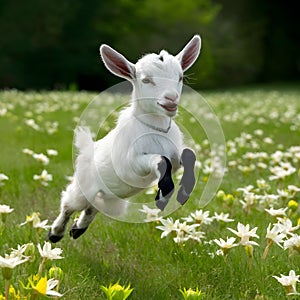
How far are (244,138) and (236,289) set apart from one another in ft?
14.7

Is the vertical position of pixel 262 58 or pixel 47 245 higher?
pixel 47 245

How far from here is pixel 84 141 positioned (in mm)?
3402

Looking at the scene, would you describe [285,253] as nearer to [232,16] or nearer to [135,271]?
[135,271]

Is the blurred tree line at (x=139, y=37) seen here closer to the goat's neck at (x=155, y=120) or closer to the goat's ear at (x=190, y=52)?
the goat's ear at (x=190, y=52)

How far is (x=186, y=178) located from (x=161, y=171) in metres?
0.17

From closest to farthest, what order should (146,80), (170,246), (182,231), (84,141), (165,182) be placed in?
(165,182)
(146,80)
(182,231)
(84,141)
(170,246)

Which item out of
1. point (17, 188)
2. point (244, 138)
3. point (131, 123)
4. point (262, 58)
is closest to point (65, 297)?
point (131, 123)

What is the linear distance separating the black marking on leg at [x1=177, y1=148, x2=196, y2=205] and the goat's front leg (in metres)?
0.08

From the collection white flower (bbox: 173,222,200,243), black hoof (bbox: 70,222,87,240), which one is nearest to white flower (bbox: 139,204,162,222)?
white flower (bbox: 173,222,200,243)

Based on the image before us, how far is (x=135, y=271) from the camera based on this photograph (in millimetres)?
3240

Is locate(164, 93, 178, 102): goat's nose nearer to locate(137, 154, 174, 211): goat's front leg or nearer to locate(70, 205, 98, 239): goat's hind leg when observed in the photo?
locate(137, 154, 174, 211): goat's front leg

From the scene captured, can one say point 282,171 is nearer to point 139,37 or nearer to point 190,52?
point 190,52

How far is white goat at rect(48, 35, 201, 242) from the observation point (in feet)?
9.30

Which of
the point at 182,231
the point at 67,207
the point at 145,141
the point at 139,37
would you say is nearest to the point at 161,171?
the point at 145,141
